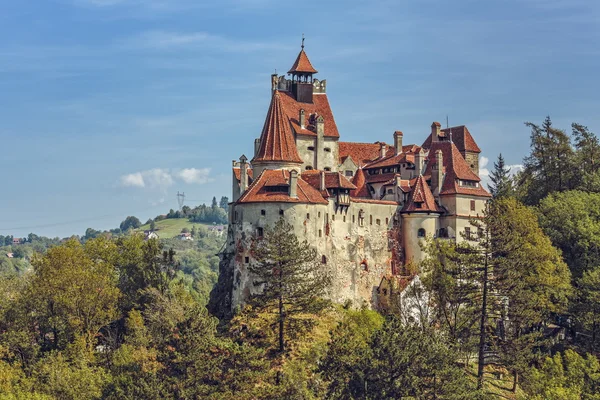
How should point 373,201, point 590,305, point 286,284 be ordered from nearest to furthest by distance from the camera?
point 286,284 < point 590,305 < point 373,201

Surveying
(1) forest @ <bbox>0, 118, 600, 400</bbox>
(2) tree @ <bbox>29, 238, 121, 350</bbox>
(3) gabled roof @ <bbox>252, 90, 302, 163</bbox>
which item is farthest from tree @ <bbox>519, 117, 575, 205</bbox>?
(2) tree @ <bbox>29, 238, 121, 350</bbox>

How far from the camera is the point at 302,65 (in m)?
102

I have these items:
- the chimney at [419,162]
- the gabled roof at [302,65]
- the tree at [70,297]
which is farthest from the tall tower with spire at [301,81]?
the tree at [70,297]

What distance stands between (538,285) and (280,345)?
26.0m

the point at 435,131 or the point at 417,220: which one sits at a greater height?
the point at 435,131

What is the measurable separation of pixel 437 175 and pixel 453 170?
6.06ft

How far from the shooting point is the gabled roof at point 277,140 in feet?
297

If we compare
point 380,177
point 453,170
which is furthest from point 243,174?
point 453,170

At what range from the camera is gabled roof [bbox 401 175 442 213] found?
308 feet

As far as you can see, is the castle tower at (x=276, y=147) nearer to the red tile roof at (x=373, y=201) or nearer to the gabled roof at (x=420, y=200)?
the red tile roof at (x=373, y=201)

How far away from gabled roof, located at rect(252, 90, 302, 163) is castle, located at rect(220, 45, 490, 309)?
0.10 meters

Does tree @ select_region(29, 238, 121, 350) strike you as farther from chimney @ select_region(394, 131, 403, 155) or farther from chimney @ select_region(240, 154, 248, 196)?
chimney @ select_region(394, 131, 403, 155)

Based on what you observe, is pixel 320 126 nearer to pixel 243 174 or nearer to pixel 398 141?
pixel 398 141

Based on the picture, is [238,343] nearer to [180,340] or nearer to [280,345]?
[280,345]
